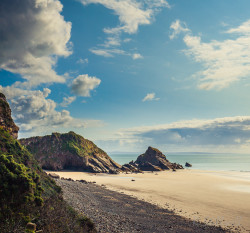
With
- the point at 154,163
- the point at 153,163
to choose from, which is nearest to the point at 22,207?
the point at 154,163

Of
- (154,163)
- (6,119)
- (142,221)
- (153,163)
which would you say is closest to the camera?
(6,119)

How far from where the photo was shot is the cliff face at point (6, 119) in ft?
49.9

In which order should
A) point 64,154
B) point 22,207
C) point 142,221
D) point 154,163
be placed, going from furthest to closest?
point 154,163 < point 64,154 < point 142,221 < point 22,207

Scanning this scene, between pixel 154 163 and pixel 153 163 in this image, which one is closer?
pixel 154 163

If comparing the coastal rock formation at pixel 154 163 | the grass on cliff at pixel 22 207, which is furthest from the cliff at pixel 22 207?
the coastal rock formation at pixel 154 163

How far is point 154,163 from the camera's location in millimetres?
90625

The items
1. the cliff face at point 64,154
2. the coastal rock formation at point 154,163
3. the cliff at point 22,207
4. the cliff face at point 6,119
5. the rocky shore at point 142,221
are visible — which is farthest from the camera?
the coastal rock formation at point 154,163

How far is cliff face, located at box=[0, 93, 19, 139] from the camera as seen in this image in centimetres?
1520

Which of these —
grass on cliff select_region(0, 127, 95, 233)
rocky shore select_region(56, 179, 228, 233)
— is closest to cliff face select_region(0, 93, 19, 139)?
grass on cliff select_region(0, 127, 95, 233)

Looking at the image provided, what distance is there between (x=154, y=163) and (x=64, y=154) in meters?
46.8

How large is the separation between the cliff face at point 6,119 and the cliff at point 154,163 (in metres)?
65.6

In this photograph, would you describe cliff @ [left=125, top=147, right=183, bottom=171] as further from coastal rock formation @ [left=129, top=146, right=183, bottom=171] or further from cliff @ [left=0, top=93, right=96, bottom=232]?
cliff @ [left=0, top=93, right=96, bottom=232]

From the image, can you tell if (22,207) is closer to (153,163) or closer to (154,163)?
(154,163)

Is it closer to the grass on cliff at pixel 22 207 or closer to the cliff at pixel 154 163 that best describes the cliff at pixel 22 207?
the grass on cliff at pixel 22 207
